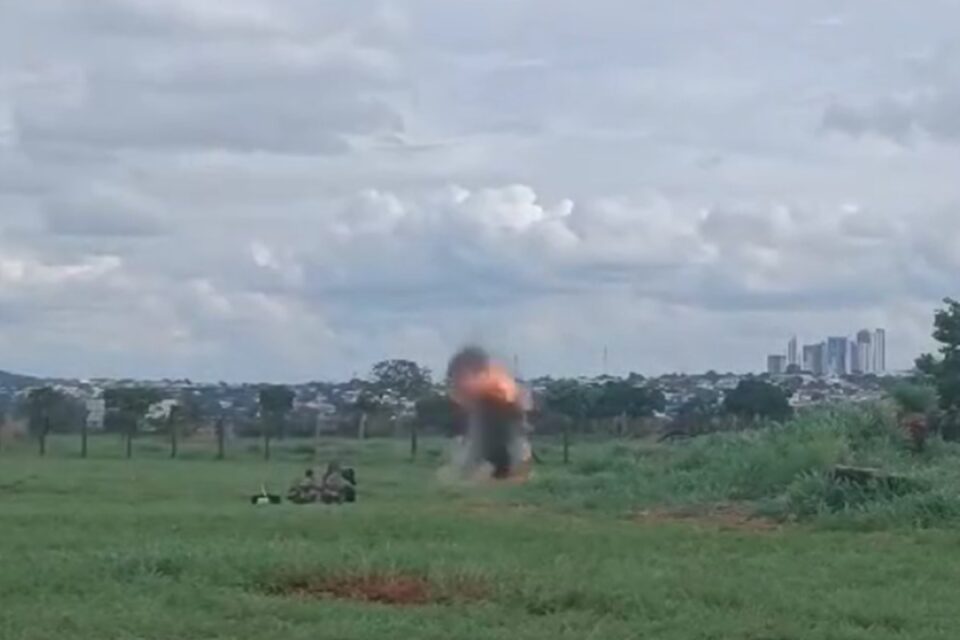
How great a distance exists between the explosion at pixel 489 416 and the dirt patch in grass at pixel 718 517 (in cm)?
403

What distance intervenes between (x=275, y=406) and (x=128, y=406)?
374 centimetres

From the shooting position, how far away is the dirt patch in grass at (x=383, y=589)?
12.1 metres

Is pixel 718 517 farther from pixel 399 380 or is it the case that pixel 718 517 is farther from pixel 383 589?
pixel 399 380

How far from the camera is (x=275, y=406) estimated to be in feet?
162

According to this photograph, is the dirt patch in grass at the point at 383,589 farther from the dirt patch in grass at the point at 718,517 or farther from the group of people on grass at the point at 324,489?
the group of people on grass at the point at 324,489

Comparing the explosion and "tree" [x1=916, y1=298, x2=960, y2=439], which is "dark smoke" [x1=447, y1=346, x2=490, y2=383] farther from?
"tree" [x1=916, y1=298, x2=960, y2=439]

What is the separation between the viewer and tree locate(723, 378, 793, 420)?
139 ft

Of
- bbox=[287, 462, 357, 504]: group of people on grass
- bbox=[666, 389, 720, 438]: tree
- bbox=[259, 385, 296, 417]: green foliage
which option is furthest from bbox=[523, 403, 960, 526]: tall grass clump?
bbox=[259, 385, 296, 417]: green foliage

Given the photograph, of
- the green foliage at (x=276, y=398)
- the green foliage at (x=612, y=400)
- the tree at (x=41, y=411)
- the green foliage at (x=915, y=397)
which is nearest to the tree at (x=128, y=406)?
the tree at (x=41, y=411)

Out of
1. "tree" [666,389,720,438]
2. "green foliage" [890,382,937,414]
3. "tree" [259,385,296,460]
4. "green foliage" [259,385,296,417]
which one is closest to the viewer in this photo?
"green foliage" [890,382,937,414]

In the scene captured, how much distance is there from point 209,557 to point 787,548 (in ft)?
18.5

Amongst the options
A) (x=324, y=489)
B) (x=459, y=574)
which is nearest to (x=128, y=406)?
(x=324, y=489)

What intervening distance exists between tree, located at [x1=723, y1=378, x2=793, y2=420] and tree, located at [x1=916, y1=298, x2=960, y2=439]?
9.62 metres

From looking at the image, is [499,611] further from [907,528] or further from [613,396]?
[613,396]
